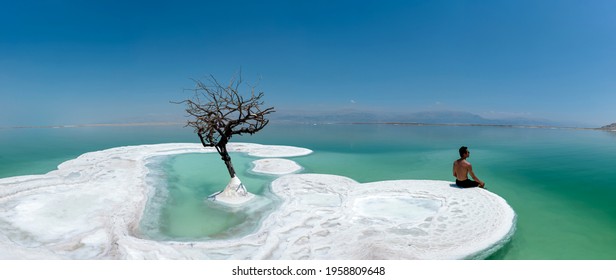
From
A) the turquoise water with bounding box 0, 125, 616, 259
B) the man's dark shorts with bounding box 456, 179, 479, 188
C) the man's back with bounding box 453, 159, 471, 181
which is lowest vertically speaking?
the turquoise water with bounding box 0, 125, 616, 259

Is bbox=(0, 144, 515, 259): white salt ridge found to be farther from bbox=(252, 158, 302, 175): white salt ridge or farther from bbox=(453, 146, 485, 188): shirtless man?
bbox=(252, 158, 302, 175): white salt ridge

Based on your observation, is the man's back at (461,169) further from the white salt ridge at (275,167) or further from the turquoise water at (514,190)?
the white salt ridge at (275,167)

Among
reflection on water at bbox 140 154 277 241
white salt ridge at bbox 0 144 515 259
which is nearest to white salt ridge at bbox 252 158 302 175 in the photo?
reflection on water at bbox 140 154 277 241

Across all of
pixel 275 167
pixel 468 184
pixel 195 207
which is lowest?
pixel 195 207

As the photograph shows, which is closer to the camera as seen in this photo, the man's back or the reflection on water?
the reflection on water

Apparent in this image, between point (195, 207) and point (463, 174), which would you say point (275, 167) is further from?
point (463, 174)

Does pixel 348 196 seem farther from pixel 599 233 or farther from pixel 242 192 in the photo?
pixel 599 233

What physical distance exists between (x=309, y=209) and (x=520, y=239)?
17.1ft

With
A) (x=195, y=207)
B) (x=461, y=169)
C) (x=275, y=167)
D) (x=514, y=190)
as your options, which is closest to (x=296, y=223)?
(x=195, y=207)

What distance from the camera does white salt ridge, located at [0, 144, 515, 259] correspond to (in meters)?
6.02

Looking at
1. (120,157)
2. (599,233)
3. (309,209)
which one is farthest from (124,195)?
(599,233)

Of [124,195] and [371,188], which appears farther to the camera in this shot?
[371,188]

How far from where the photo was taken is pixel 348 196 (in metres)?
10.2

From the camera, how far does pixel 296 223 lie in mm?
7562
